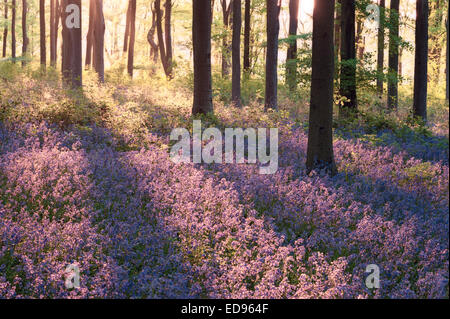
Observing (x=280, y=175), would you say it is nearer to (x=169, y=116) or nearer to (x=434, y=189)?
(x=434, y=189)

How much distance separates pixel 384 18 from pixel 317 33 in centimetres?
902

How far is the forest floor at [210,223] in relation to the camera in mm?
4312

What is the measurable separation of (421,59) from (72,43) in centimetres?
1441

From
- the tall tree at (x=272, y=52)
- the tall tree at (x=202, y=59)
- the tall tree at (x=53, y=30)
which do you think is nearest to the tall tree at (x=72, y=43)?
the tall tree at (x=202, y=59)

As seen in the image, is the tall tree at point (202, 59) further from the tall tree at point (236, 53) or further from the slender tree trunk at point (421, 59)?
the slender tree trunk at point (421, 59)

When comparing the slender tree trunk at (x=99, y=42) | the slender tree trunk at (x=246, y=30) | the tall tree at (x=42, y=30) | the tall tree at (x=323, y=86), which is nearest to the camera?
the tall tree at (x=323, y=86)

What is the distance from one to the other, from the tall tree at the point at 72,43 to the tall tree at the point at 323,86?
12.4 meters

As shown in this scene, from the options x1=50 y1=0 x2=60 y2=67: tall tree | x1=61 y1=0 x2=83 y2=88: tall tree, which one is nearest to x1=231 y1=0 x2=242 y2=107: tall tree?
x1=61 y1=0 x2=83 y2=88: tall tree

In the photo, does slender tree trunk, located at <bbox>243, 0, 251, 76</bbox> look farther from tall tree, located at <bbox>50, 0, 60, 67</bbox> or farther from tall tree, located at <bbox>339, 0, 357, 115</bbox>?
tall tree, located at <bbox>50, 0, 60, 67</bbox>

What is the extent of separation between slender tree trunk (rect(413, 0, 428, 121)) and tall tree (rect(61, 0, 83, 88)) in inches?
514

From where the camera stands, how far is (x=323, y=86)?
8273 millimetres

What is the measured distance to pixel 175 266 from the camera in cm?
476

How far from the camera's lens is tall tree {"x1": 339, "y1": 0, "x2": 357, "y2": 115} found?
14672 mm
